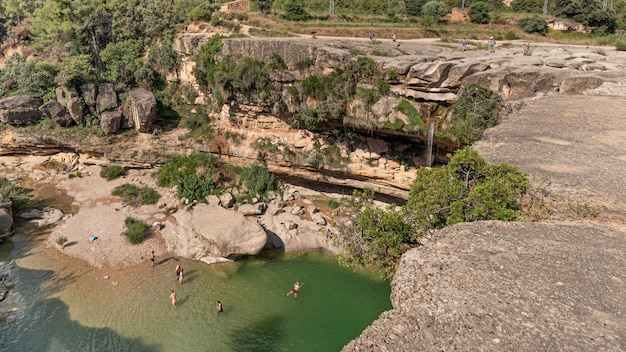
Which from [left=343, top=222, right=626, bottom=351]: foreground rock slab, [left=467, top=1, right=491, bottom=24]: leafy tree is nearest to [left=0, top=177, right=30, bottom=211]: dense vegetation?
[left=343, top=222, right=626, bottom=351]: foreground rock slab

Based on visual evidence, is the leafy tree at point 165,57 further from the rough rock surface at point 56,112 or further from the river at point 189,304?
the river at point 189,304

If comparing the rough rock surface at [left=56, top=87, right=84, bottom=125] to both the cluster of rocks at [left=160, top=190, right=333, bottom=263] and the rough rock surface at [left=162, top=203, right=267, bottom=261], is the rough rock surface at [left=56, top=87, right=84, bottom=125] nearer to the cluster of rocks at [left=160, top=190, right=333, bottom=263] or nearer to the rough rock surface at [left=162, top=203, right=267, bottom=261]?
the cluster of rocks at [left=160, top=190, right=333, bottom=263]

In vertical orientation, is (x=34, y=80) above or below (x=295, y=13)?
below

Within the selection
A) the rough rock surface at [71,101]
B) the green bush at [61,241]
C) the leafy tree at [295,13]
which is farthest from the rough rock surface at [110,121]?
the leafy tree at [295,13]

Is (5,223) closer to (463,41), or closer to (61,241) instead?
(61,241)

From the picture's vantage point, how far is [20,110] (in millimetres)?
23281

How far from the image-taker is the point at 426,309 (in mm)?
5266

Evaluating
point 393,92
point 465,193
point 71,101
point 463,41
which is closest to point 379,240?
point 465,193

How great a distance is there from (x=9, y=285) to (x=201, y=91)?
16.3 m

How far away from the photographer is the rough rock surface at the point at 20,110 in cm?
2309

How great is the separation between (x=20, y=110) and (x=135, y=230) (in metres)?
13.1

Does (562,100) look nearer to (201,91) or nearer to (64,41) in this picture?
(201,91)

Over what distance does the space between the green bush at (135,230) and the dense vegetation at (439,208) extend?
13242mm

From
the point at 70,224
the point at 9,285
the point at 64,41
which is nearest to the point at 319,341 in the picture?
the point at 9,285
